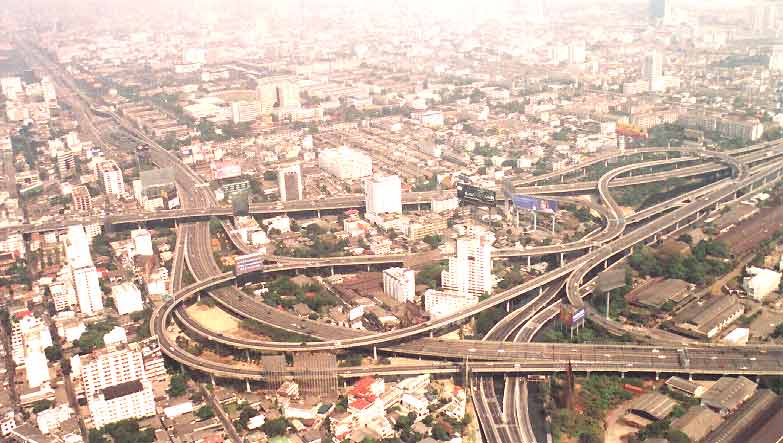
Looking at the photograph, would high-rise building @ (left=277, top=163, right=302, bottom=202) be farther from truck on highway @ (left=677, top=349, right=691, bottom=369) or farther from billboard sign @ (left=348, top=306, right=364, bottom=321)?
truck on highway @ (left=677, top=349, right=691, bottom=369)

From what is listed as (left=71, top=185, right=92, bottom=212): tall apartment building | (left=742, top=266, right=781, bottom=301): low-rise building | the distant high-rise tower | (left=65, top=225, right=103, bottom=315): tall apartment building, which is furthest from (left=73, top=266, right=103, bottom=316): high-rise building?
the distant high-rise tower

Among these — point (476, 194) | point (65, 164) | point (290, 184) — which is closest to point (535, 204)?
point (476, 194)

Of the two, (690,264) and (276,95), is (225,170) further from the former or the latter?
(690,264)

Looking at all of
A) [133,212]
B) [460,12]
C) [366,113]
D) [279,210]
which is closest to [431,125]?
[366,113]

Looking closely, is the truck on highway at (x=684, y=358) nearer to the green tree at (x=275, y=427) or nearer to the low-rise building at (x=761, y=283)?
the low-rise building at (x=761, y=283)

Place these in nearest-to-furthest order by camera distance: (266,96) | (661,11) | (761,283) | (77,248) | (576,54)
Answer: (761,283) < (77,248) < (266,96) < (576,54) < (661,11)

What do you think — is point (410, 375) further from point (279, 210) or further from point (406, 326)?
point (279, 210)

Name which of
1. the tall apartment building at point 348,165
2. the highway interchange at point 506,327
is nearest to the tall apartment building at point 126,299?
the highway interchange at point 506,327
